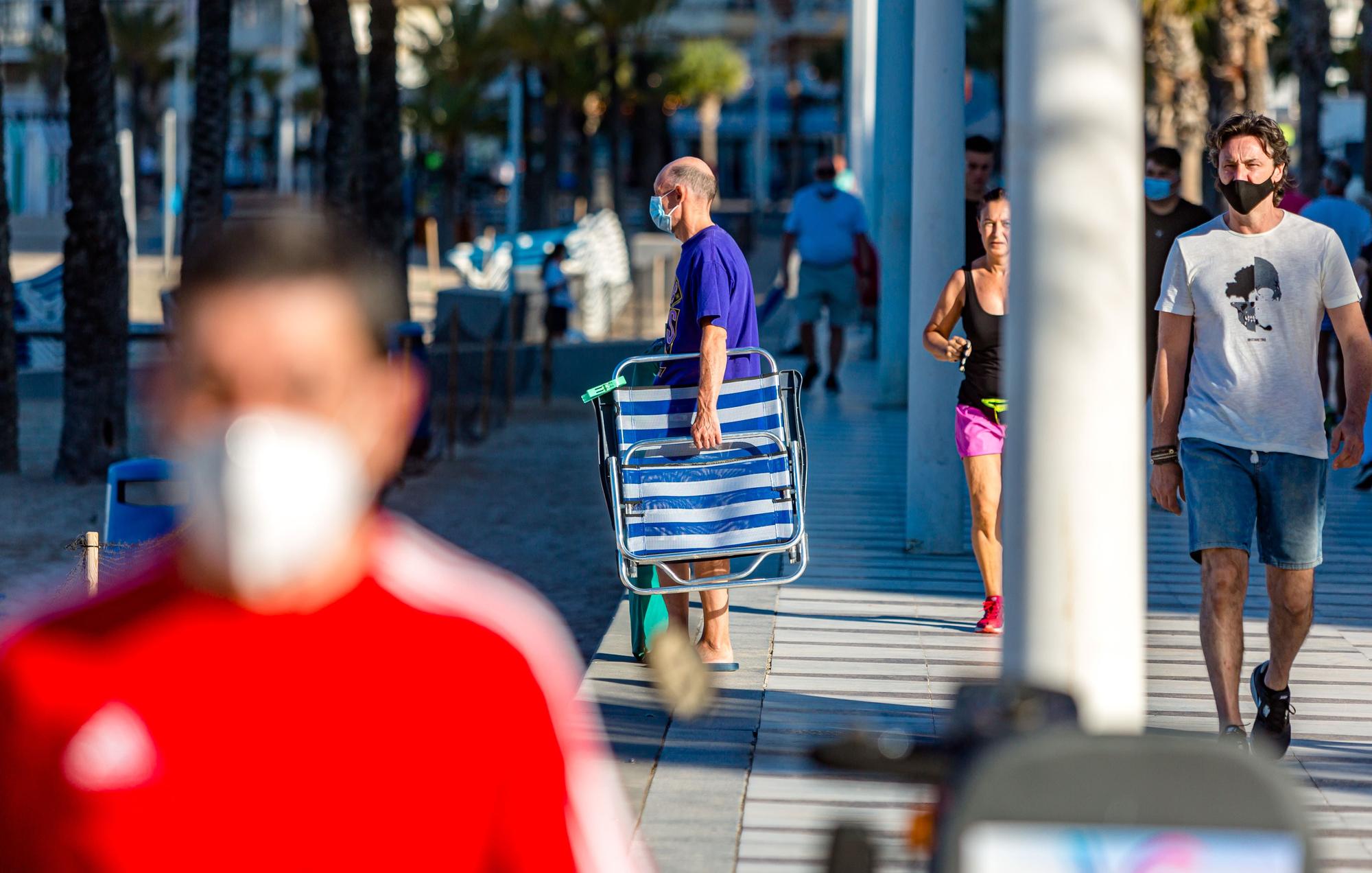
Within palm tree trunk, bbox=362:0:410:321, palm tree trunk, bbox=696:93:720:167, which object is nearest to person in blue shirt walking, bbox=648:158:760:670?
palm tree trunk, bbox=362:0:410:321

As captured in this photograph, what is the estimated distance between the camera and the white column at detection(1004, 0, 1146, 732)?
2613 millimetres

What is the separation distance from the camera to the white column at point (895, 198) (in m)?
13.4

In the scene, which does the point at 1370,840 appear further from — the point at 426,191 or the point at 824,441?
the point at 426,191

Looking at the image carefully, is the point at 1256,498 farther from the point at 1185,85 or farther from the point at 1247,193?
the point at 1185,85

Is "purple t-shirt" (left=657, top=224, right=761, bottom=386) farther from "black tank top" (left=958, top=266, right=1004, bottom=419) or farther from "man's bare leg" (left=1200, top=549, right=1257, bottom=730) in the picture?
"man's bare leg" (left=1200, top=549, right=1257, bottom=730)

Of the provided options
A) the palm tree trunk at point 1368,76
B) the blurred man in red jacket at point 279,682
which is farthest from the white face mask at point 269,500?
the palm tree trunk at point 1368,76

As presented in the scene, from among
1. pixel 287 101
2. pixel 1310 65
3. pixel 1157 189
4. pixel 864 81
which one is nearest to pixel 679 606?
pixel 1157 189

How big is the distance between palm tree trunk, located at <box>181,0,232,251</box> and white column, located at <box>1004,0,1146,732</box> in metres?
14.3

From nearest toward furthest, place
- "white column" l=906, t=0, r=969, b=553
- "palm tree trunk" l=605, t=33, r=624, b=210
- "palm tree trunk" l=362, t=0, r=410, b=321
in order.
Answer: "white column" l=906, t=0, r=969, b=553, "palm tree trunk" l=362, t=0, r=410, b=321, "palm tree trunk" l=605, t=33, r=624, b=210

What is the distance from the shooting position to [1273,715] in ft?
16.8

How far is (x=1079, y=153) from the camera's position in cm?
265

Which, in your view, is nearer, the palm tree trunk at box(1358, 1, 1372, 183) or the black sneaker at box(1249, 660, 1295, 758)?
the black sneaker at box(1249, 660, 1295, 758)

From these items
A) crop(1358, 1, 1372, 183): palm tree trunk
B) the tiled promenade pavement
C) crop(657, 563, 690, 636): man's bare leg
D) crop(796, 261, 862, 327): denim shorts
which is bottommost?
the tiled promenade pavement

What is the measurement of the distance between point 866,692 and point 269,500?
448 cm
